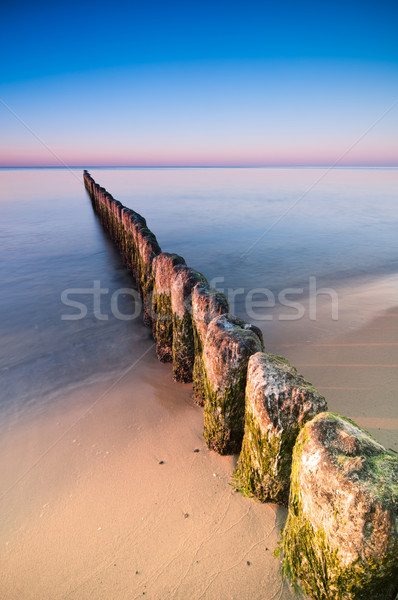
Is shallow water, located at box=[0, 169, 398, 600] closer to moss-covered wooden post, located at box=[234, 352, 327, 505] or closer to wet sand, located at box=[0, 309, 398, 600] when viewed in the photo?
wet sand, located at box=[0, 309, 398, 600]

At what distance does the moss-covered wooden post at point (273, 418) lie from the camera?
1.96 meters

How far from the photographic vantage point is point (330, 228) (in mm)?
16609

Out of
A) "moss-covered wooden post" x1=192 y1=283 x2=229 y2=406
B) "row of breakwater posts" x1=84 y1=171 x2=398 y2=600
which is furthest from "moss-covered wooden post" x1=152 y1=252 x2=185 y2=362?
"row of breakwater posts" x1=84 y1=171 x2=398 y2=600

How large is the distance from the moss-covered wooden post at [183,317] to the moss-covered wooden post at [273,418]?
165cm

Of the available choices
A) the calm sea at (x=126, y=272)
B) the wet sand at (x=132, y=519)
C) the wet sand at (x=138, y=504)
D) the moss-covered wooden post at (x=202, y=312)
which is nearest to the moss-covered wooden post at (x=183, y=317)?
the wet sand at (x=138, y=504)

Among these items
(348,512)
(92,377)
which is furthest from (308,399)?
(92,377)

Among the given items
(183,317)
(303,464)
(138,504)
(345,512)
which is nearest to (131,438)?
(138,504)

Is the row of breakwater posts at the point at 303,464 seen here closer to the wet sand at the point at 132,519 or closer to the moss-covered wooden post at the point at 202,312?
the moss-covered wooden post at the point at 202,312

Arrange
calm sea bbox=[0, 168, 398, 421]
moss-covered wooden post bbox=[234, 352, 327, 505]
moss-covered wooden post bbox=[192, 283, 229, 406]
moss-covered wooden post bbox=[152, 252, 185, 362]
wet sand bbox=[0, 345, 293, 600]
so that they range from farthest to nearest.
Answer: calm sea bbox=[0, 168, 398, 421] < moss-covered wooden post bbox=[152, 252, 185, 362] < moss-covered wooden post bbox=[192, 283, 229, 406] < wet sand bbox=[0, 345, 293, 600] < moss-covered wooden post bbox=[234, 352, 327, 505]

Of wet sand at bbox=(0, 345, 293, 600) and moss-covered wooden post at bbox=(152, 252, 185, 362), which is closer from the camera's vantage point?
wet sand at bbox=(0, 345, 293, 600)

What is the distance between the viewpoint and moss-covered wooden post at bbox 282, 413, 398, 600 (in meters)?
1.37

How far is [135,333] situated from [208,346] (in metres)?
3.57

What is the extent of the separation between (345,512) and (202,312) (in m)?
2.01

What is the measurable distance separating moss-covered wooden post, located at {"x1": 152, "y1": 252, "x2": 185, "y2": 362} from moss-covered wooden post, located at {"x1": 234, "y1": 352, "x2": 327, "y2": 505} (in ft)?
7.65
